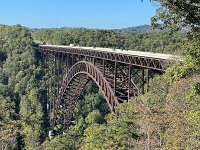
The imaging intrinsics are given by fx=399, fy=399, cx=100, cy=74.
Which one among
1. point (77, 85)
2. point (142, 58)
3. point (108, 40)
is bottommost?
point (77, 85)

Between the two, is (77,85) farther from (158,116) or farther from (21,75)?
(21,75)

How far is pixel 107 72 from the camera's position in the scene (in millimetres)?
38969

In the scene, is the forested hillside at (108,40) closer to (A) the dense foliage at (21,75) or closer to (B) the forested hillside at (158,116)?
(A) the dense foliage at (21,75)

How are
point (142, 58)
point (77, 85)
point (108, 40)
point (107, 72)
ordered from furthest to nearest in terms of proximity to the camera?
point (108, 40)
point (77, 85)
point (107, 72)
point (142, 58)

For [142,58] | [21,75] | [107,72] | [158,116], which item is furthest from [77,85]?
[21,75]

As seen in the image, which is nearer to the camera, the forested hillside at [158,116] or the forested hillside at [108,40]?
the forested hillside at [158,116]

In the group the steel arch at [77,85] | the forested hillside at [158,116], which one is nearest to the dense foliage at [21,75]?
the forested hillside at [158,116]

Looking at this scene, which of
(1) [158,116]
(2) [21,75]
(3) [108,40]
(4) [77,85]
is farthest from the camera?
(3) [108,40]

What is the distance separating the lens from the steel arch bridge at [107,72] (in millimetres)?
29056

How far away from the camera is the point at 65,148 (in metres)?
43.8

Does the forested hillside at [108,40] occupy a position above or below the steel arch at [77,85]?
above

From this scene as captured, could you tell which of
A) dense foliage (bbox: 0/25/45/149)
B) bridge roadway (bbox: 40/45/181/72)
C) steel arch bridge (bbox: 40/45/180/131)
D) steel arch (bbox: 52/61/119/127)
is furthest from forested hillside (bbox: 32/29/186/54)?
bridge roadway (bbox: 40/45/181/72)

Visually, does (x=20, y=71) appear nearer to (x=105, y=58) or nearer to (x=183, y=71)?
(x=105, y=58)

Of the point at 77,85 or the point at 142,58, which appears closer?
the point at 142,58
